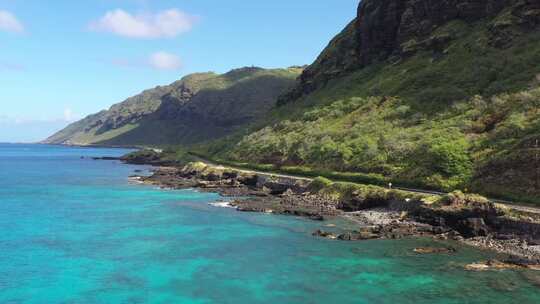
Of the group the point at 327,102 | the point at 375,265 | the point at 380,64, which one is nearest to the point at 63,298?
the point at 375,265

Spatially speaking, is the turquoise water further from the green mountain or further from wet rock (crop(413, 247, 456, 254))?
the green mountain

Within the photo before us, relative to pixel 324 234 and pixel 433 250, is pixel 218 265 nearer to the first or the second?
pixel 324 234

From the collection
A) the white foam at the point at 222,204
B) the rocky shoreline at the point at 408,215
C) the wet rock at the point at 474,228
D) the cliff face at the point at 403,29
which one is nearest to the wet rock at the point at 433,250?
the rocky shoreline at the point at 408,215

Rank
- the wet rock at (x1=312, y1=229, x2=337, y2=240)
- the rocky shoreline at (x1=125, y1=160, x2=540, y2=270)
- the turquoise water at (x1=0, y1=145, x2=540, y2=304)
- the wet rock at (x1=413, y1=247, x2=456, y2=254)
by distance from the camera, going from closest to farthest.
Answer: the turquoise water at (x1=0, y1=145, x2=540, y2=304) < the wet rock at (x1=413, y1=247, x2=456, y2=254) < the rocky shoreline at (x1=125, y1=160, x2=540, y2=270) < the wet rock at (x1=312, y1=229, x2=337, y2=240)

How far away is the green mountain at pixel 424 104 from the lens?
7338cm

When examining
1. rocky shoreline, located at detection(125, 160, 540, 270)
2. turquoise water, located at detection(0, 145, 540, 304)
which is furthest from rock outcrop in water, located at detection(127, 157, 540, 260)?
turquoise water, located at detection(0, 145, 540, 304)

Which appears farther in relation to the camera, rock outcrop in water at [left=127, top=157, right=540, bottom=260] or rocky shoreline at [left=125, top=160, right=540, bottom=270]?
rock outcrop in water at [left=127, top=157, right=540, bottom=260]

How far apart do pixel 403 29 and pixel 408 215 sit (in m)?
113

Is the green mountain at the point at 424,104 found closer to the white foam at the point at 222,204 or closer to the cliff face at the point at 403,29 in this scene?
the cliff face at the point at 403,29

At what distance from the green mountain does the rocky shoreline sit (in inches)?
322

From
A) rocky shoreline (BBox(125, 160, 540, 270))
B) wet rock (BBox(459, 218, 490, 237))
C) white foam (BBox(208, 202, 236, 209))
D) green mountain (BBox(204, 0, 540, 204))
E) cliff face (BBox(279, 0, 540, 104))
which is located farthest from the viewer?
cliff face (BBox(279, 0, 540, 104))

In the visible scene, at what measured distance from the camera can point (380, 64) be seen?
16712cm

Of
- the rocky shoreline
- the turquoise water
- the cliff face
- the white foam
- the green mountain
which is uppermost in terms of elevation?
the cliff face

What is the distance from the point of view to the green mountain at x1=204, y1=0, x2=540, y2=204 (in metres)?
73.4
